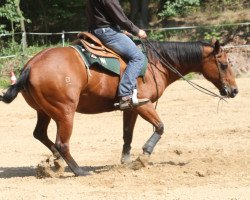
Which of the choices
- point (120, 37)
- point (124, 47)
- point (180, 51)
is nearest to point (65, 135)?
point (124, 47)

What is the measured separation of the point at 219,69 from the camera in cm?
954

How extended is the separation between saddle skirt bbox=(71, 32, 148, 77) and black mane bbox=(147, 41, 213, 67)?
2.03ft

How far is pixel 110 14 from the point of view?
29.0 feet

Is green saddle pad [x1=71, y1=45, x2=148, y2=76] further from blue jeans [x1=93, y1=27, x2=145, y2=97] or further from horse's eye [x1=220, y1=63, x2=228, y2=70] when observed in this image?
horse's eye [x1=220, y1=63, x2=228, y2=70]

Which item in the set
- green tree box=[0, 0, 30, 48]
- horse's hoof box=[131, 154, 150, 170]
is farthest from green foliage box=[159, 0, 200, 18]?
horse's hoof box=[131, 154, 150, 170]

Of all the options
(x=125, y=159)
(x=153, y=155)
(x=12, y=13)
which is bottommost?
(x=12, y=13)

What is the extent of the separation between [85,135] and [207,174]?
473 centimetres

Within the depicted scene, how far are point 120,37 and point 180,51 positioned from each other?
3.47 ft

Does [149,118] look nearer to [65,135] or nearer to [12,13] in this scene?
[65,135]

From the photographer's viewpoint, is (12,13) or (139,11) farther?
(139,11)

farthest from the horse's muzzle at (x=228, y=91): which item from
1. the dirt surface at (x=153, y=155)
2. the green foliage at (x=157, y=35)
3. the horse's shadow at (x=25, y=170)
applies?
the green foliage at (x=157, y=35)

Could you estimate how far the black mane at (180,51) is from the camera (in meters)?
9.45

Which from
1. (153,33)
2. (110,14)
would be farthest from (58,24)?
(110,14)

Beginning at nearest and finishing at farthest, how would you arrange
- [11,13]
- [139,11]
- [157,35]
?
[157,35] → [11,13] → [139,11]
